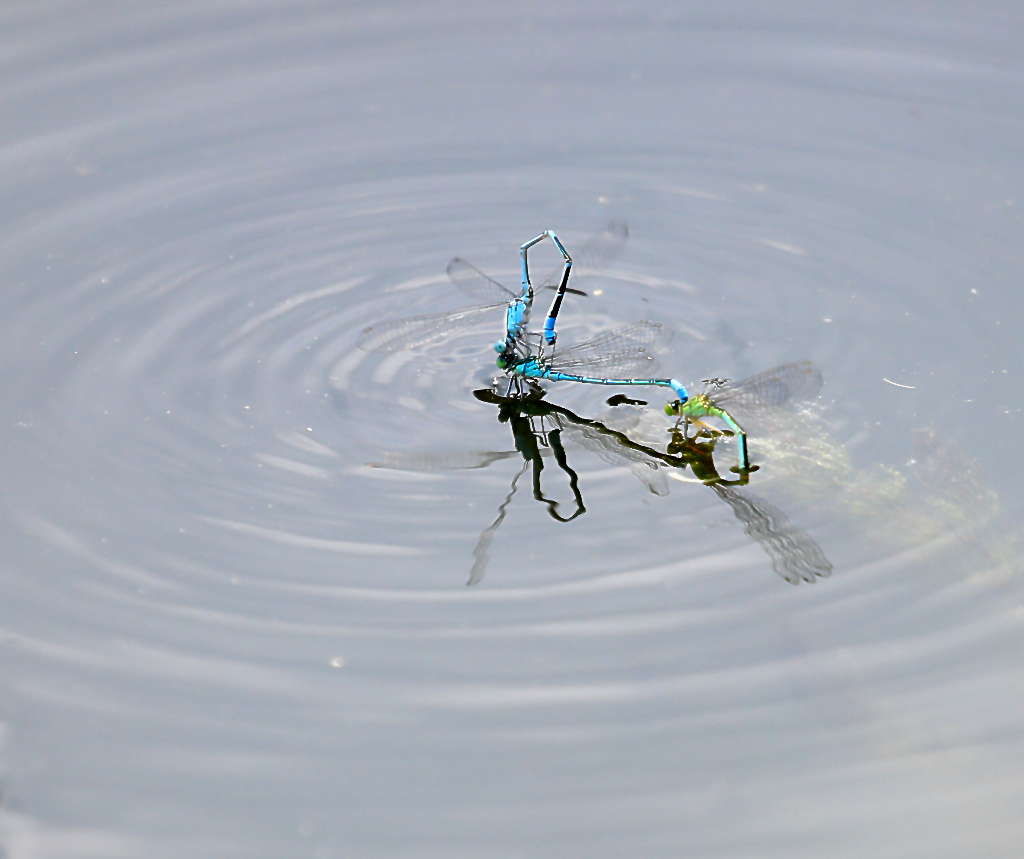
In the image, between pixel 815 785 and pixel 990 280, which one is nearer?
pixel 815 785

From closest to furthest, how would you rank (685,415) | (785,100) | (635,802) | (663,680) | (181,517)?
(635,802), (663,680), (181,517), (685,415), (785,100)

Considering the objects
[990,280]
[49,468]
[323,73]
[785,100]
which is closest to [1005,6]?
[785,100]

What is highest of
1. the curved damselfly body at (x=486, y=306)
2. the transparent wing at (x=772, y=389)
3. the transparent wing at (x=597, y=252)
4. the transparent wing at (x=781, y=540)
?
the transparent wing at (x=597, y=252)

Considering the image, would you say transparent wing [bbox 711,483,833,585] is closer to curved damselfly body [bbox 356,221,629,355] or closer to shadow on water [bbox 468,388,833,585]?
shadow on water [bbox 468,388,833,585]

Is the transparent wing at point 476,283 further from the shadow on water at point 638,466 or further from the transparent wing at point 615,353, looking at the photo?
Answer: the shadow on water at point 638,466

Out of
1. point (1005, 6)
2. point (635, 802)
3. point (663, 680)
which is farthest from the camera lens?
point (1005, 6)

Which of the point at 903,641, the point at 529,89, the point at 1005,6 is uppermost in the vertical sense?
the point at 1005,6

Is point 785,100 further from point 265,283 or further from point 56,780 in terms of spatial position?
point 56,780

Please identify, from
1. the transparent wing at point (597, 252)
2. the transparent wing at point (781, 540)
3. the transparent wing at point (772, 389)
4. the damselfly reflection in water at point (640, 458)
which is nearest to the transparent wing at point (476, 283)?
the transparent wing at point (597, 252)

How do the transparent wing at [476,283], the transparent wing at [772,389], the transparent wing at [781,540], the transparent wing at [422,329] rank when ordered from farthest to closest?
the transparent wing at [476,283]
the transparent wing at [422,329]
the transparent wing at [772,389]
the transparent wing at [781,540]
